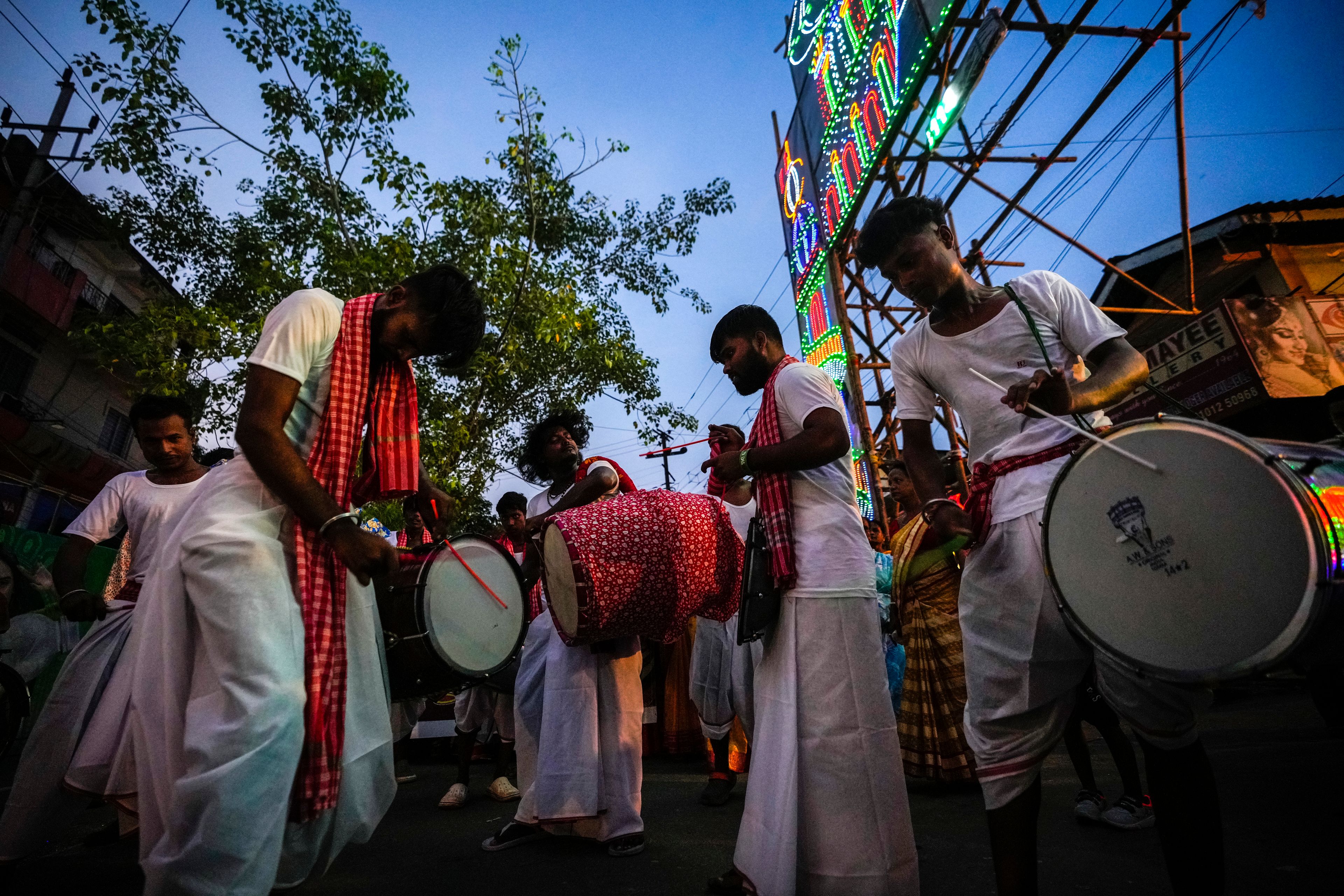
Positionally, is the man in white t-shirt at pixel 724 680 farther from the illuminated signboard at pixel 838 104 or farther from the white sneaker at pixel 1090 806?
the illuminated signboard at pixel 838 104

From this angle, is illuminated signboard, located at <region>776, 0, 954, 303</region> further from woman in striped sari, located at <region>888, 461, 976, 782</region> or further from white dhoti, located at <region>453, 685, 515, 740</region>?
white dhoti, located at <region>453, 685, 515, 740</region>

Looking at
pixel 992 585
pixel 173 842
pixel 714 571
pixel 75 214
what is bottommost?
pixel 173 842

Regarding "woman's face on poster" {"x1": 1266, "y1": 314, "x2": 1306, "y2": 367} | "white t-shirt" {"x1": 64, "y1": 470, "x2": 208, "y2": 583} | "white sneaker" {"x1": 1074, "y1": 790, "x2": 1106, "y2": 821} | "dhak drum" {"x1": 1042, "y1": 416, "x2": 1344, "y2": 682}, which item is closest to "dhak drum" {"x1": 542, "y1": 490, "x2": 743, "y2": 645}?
"dhak drum" {"x1": 1042, "y1": 416, "x2": 1344, "y2": 682}

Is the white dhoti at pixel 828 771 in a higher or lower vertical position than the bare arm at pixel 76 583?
lower

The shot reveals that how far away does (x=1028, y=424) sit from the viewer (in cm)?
200

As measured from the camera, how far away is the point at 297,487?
5.77 feet

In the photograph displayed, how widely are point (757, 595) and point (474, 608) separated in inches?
40.1

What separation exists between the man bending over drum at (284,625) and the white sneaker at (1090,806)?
8.97 feet

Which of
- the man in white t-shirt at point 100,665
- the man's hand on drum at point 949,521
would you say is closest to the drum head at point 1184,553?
the man's hand on drum at point 949,521

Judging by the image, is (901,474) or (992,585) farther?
(901,474)

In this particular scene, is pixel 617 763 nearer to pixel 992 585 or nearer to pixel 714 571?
pixel 714 571

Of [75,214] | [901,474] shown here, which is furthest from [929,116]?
[75,214]

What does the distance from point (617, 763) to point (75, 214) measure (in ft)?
73.3

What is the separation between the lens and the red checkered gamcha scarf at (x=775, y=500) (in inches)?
95.9
